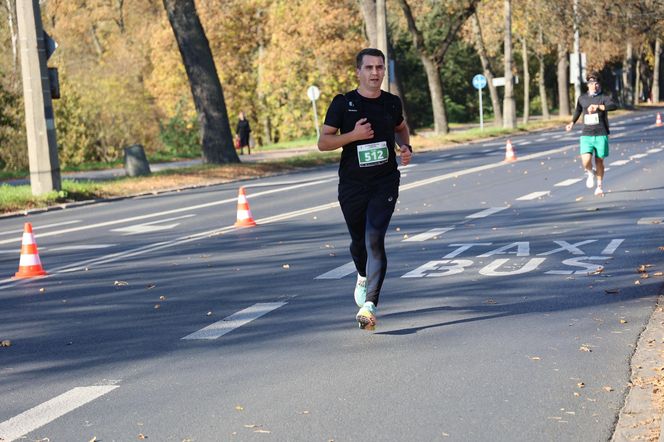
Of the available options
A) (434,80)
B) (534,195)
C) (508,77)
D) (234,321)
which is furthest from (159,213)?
(508,77)

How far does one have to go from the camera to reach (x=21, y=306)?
35.7 feet

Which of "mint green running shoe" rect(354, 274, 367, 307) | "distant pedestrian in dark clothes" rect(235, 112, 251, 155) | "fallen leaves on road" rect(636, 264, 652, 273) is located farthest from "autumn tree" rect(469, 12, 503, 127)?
"mint green running shoe" rect(354, 274, 367, 307)

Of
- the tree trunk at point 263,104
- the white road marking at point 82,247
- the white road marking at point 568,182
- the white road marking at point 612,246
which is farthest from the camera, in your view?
the tree trunk at point 263,104

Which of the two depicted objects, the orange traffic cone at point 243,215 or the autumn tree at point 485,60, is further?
the autumn tree at point 485,60

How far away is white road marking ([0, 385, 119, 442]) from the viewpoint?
20.2ft

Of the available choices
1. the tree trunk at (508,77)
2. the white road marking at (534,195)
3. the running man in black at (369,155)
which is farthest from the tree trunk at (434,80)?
the running man in black at (369,155)

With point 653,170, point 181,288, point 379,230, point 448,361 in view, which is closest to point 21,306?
point 181,288

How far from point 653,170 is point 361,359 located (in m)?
19.3

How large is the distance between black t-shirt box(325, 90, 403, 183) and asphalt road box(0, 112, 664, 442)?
111 centimetres

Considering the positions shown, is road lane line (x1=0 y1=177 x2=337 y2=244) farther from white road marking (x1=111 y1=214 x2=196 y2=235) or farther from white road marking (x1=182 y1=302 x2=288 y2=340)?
white road marking (x1=182 y1=302 x2=288 y2=340)

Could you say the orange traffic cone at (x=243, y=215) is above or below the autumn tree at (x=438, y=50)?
below

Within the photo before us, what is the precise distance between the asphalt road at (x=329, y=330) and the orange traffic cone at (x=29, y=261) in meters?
0.36

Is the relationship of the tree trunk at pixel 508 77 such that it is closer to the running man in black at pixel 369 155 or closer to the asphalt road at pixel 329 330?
the asphalt road at pixel 329 330

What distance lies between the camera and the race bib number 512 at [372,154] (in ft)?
28.2
